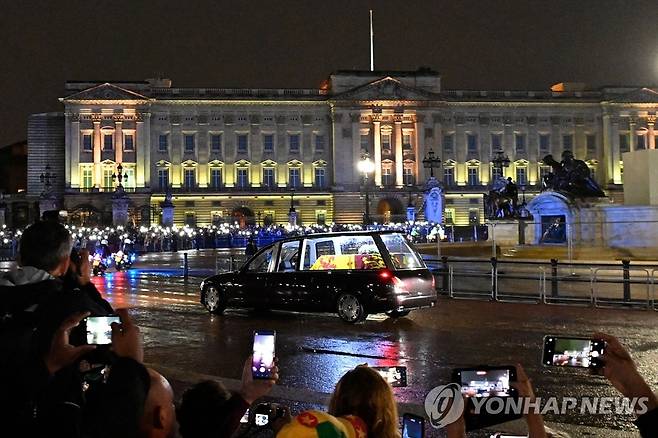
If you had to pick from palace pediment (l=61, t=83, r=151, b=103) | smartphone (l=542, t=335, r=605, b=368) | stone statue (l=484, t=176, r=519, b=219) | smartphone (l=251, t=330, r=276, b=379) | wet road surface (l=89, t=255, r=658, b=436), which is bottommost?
wet road surface (l=89, t=255, r=658, b=436)

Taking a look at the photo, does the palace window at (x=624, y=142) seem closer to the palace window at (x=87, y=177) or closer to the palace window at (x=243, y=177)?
the palace window at (x=243, y=177)

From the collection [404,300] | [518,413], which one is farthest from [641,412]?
[404,300]

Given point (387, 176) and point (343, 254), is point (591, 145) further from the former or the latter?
point (343, 254)

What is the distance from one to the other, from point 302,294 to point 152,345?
386 centimetres

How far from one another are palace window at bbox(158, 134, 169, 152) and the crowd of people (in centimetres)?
8625

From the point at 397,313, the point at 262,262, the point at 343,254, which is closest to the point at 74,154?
the point at 262,262

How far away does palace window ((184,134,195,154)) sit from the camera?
88875 millimetres

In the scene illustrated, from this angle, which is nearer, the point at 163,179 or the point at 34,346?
the point at 34,346

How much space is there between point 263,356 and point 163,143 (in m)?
87.2

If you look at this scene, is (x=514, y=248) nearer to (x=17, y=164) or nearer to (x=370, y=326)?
(x=370, y=326)

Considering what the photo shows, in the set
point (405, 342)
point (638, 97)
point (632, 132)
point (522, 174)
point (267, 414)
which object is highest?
point (638, 97)

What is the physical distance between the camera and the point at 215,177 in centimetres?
8919

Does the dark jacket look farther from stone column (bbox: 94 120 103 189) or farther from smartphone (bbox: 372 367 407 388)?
stone column (bbox: 94 120 103 189)

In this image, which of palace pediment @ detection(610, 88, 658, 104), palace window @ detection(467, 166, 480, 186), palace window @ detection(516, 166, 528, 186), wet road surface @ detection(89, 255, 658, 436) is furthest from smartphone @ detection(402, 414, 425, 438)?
palace pediment @ detection(610, 88, 658, 104)
